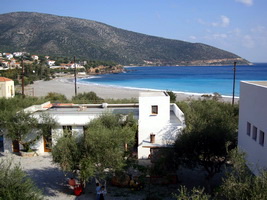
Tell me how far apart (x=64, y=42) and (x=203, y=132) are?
16733cm

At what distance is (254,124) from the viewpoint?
12836 millimetres

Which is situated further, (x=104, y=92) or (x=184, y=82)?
(x=184, y=82)

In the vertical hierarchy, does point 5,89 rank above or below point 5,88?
below

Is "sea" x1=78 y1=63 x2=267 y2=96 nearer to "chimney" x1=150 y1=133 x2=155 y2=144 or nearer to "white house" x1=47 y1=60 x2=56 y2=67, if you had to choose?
"chimney" x1=150 y1=133 x2=155 y2=144

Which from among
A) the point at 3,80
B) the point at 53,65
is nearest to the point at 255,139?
the point at 3,80

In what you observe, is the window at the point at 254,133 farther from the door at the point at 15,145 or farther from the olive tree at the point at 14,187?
the door at the point at 15,145

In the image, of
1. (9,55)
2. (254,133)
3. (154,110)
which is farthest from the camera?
(9,55)

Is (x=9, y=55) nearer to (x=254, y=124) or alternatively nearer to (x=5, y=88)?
(x=5, y=88)

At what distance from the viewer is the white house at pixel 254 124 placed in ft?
38.2

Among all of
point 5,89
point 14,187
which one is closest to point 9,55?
point 5,89

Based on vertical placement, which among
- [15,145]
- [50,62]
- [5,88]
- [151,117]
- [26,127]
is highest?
[50,62]

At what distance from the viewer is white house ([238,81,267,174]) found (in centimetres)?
1165

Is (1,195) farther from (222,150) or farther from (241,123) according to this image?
(241,123)

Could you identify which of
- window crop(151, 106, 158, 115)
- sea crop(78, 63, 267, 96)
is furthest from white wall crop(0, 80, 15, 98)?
sea crop(78, 63, 267, 96)
